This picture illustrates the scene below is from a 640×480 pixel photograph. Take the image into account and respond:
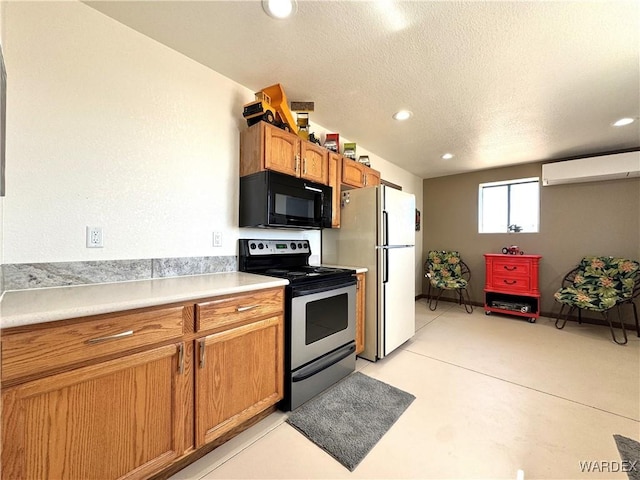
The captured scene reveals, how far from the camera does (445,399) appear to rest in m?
1.88

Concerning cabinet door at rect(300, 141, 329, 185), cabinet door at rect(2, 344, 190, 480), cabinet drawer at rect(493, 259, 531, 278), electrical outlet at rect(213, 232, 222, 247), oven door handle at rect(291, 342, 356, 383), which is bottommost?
oven door handle at rect(291, 342, 356, 383)

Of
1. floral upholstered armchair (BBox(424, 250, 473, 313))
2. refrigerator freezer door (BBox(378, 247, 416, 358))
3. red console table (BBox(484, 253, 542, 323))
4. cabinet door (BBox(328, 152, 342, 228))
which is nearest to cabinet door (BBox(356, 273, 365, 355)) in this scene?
refrigerator freezer door (BBox(378, 247, 416, 358))

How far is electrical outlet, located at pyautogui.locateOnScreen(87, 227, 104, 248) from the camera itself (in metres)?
1.39

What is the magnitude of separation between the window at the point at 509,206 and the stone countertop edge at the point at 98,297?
4419 mm

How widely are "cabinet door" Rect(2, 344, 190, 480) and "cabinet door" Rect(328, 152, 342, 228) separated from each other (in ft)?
5.82

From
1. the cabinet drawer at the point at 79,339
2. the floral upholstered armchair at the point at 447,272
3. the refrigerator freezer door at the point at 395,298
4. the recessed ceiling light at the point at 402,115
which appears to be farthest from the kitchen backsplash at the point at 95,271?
the floral upholstered armchair at the point at 447,272

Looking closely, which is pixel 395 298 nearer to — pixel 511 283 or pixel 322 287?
pixel 322 287

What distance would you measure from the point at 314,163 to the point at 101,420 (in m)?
2.11

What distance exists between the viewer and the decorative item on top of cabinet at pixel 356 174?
8.82ft

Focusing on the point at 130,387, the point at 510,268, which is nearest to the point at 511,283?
the point at 510,268

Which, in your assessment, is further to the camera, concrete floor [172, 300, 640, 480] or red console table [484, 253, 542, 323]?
red console table [484, 253, 542, 323]

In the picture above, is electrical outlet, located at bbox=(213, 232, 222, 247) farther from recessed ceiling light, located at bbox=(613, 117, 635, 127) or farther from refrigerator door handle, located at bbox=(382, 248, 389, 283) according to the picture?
recessed ceiling light, located at bbox=(613, 117, 635, 127)

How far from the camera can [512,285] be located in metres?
3.89

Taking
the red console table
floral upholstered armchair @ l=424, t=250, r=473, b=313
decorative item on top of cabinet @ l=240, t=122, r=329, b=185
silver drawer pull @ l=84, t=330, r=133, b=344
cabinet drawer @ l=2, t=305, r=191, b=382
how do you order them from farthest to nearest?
floral upholstered armchair @ l=424, t=250, r=473, b=313 → the red console table → decorative item on top of cabinet @ l=240, t=122, r=329, b=185 → silver drawer pull @ l=84, t=330, r=133, b=344 → cabinet drawer @ l=2, t=305, r=191, b=382
